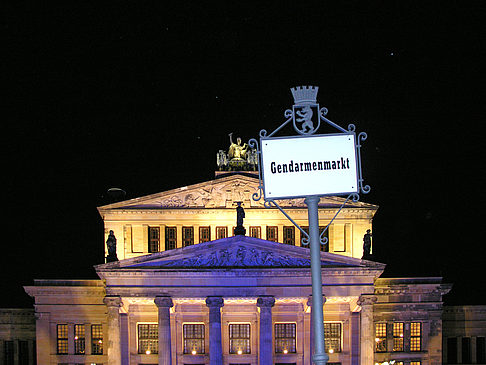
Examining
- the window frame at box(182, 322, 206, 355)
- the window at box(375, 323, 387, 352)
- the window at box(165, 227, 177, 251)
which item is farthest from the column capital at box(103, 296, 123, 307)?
→ the window at box(375, 323, 387, 352)

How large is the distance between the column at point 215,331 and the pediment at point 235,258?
2.12 metres

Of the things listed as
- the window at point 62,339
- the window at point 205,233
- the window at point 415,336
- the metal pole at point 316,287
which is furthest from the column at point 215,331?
the metal pole at point 316,287

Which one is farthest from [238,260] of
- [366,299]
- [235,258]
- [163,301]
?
[366,299]

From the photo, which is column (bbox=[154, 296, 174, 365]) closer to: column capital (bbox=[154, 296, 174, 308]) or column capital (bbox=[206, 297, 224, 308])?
column capital (bbox=[154, 296, 174, 308])

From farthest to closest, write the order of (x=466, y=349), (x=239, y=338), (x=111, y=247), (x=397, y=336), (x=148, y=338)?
(x=466, y=349) < (x=397, y=336) < (x=239, y=338) < (x=148, y=338) < (x=111, y=247)

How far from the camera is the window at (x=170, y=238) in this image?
48281 mm

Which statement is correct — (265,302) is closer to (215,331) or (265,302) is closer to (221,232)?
(215,331)

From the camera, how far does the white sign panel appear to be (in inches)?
526

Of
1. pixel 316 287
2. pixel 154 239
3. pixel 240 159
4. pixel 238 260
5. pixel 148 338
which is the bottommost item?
pixel 148 338

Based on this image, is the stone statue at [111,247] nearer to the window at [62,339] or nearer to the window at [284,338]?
the window at [62,339]

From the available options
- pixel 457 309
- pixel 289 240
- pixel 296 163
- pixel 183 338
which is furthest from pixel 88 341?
pixel 296 163

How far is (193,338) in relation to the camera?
46.7 meters

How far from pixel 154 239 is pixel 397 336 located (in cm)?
1835

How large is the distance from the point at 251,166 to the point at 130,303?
13319 mm
